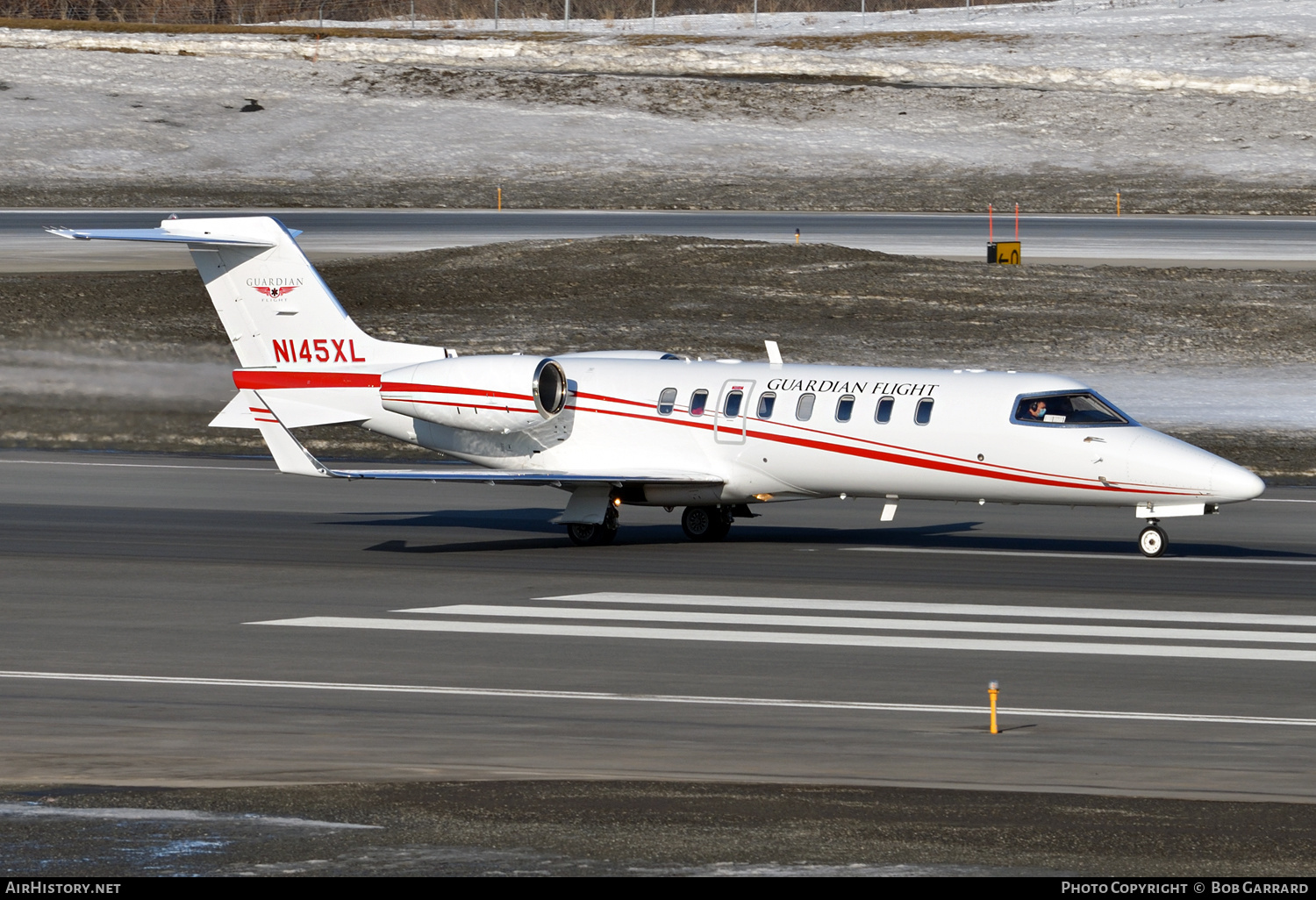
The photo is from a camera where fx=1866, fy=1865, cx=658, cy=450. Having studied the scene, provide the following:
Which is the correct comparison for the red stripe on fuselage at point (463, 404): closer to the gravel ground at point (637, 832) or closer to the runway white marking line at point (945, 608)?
the runway white marking line at point (945, 608)

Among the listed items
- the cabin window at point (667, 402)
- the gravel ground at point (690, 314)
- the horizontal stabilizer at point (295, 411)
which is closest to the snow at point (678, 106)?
the gravel ground at point (690, 314)

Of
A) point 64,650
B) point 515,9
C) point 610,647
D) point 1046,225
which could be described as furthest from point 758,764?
point 515,9

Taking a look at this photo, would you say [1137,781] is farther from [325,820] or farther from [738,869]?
[325,820]

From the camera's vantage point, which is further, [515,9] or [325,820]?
[515,9]

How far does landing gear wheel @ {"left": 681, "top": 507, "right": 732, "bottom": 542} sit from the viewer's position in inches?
1069

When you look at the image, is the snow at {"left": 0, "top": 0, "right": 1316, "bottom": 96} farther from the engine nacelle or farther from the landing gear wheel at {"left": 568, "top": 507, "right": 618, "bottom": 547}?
the landing gear wheel at {"left": 568, "top": 507, "right": 618, "bottom": 547}

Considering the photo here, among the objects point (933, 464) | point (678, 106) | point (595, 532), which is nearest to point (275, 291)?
point (595, 532)

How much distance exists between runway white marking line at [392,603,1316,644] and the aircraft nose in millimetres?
3837

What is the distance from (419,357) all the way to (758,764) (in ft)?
49.3

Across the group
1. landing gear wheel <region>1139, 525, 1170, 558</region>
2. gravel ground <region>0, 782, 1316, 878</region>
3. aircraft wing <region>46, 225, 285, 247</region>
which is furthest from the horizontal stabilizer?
gravel ground <region>0, 782, 1316, 878</region>

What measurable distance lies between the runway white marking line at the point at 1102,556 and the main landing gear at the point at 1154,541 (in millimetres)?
127

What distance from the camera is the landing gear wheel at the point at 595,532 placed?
26578mm

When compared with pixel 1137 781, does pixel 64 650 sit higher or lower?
lower
